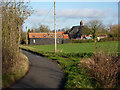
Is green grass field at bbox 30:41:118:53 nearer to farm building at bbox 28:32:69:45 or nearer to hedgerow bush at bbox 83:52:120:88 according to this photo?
hedgerow bush at bbox 83:52:120:88

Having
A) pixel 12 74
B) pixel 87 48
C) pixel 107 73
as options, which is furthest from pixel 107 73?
pixel 87 48

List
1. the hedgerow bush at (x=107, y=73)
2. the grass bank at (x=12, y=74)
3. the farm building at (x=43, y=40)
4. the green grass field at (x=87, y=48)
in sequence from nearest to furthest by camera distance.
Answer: the grass bank at (x=12, y=74) → the hedgerow bush at (x=107, y=73) → the green grass field at (x=87, y=48) → the farm building at (x=43, y=40)

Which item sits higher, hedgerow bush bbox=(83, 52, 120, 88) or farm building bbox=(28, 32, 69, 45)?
farm building bbox=(28, 32, 69, 45)

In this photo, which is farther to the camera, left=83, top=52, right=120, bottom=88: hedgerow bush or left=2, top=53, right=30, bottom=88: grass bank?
left=83, top=52, right=120, bottom=88: hedgerow bush

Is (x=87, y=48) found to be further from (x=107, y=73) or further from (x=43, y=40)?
(x=43, y=40)

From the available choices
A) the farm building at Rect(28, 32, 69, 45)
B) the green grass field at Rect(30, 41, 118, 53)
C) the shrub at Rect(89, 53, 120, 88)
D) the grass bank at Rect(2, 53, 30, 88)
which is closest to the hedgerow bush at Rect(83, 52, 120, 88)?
the shrub at Rect(89, 53, 120, 88)

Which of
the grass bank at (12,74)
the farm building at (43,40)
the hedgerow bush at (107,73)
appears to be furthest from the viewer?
the farm building at (43,40)

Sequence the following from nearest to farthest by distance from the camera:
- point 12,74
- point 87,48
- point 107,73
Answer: point 107,73, point 12,74, point 87,48

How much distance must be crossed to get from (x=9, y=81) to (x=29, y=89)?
1190mm

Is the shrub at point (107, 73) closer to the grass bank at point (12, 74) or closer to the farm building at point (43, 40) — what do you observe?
the grass bank at point (12, 74)

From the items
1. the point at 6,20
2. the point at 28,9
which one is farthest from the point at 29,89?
the point at 28,9

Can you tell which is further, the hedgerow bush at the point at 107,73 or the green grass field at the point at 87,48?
the green grass field at the point at 87,48

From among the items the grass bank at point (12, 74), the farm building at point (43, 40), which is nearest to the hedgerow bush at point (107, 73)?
the grass bank at point (12, 74)

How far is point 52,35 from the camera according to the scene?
61656 millimetres
